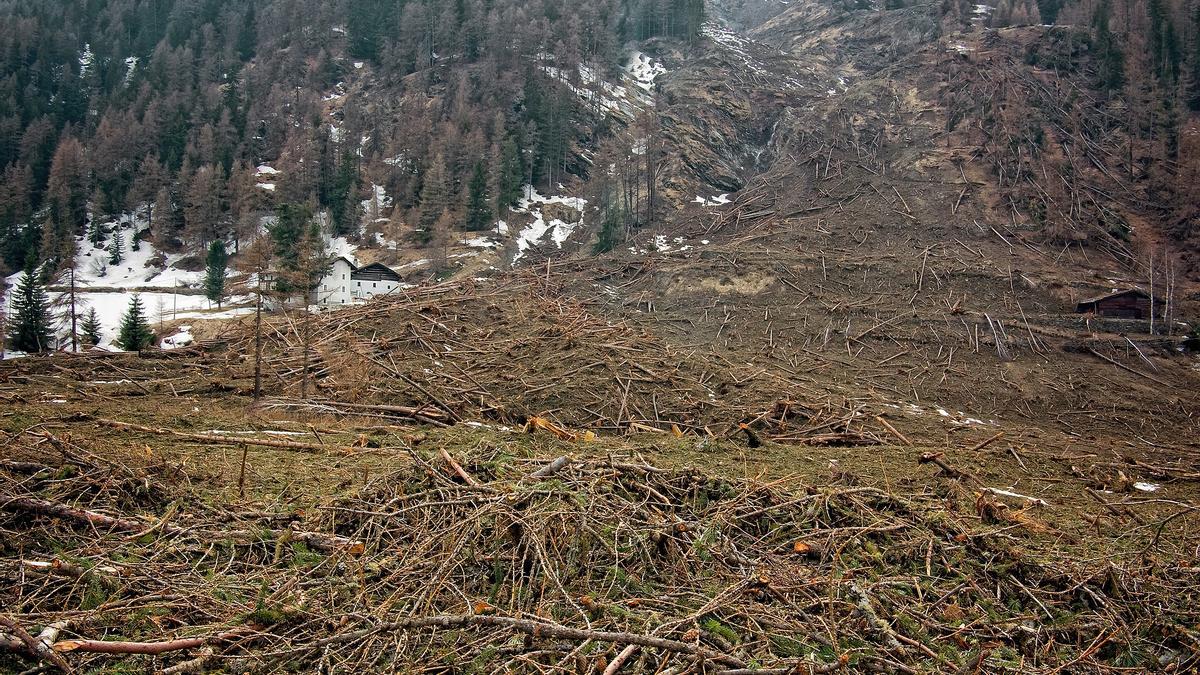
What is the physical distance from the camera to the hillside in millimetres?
5688

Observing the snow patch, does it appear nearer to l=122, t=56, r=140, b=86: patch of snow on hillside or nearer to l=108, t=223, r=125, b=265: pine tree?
l=108, t=223, r=125, b=265: pine tree

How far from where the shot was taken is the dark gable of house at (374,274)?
148 ft

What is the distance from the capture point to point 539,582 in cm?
599

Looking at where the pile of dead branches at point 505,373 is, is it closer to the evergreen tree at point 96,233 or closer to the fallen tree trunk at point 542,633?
the fallen tree trunk at point 542,633

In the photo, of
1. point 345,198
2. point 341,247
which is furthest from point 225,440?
point 345,198

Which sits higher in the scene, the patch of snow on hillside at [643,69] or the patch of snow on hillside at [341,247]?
the patch of snow on hillside at [643,69]

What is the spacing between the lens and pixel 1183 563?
812 centimetres

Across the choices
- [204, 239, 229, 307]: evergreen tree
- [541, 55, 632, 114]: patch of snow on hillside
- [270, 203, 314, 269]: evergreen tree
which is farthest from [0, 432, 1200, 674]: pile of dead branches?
[541, 55, 632, 114]: patch of snow on hillside

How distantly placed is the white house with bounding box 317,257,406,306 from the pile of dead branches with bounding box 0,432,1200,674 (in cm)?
3860

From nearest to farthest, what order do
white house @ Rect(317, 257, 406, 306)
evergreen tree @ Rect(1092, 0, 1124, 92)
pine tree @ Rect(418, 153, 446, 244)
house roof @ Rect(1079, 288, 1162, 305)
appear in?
house roof @ Rect(1079, 288, 1162, 305), white house @ Rect(317, 257, 406, 306), evergreen tree @ Rect(1092, 0, 1124, 92), pine tree @ Rect(418, 153, 446, 244)

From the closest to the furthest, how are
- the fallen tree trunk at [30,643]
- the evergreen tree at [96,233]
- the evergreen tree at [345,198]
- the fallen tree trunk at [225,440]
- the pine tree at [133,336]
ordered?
the fallen tree trunk at [30,643], the fallen tree trunk at [225,440], the pine tree at [133,336], the evergreen tree at [345,198], the evergreen tree at [96,233]

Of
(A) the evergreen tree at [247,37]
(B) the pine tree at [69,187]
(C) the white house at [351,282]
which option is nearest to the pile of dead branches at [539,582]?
(C) the white house at [351,282]

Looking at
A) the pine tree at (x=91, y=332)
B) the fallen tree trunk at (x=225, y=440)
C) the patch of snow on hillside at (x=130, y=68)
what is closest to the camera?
the fallen tree trunk at (x=225, y=440)

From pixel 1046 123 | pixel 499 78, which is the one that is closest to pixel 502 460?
pixel 1046 123
